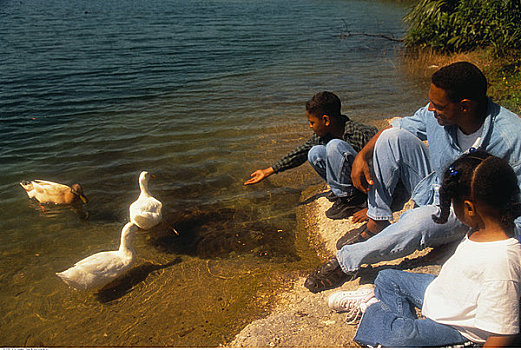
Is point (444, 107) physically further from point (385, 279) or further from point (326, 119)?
point (326, 119)

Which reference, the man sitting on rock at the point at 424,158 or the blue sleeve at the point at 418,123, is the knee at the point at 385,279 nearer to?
the man sitting on rock at the point at 424,158

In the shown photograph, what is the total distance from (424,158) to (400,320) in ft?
4.95

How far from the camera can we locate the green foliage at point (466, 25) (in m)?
10.5

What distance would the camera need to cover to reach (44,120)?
935 cm

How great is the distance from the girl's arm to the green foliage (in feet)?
34.4

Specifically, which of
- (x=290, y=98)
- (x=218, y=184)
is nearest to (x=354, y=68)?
(x=290, y=98)

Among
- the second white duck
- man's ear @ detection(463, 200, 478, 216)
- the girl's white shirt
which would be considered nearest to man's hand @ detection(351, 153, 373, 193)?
the girl's white shirt

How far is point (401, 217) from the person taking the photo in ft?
10.8

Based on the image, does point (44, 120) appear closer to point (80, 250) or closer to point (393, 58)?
point (80, 250)

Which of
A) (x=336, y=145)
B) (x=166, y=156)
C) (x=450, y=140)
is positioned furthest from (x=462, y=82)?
(x=166, y=156)

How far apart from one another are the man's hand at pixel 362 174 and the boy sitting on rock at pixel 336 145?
518 millimetres

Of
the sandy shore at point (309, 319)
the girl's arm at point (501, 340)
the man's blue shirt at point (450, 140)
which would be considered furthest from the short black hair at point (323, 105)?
the girl's arm at point (501, 340)

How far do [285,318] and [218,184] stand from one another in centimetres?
332

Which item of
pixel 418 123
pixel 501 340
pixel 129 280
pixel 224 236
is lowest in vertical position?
pixel 129 280
